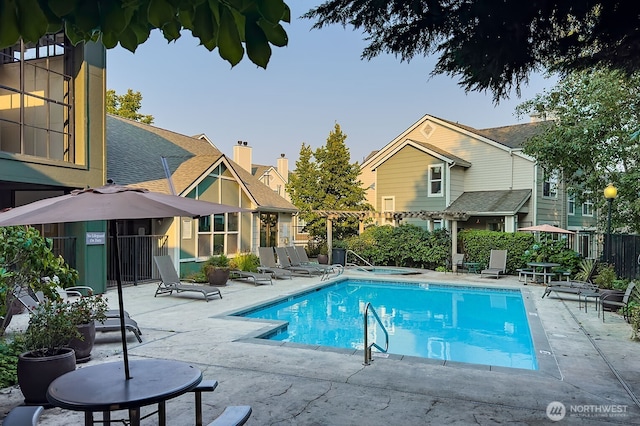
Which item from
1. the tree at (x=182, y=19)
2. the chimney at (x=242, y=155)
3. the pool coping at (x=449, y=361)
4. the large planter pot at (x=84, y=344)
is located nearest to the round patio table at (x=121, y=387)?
the tree at (x=182, y=19)

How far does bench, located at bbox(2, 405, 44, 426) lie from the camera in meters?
2.77

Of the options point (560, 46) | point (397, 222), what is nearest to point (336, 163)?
point (397, 222)

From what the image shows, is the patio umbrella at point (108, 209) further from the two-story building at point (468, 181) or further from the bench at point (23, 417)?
the two-story building at point (468, 181)

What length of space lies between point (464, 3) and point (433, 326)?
8568mm

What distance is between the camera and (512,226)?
19.5 m

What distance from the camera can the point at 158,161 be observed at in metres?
17.6

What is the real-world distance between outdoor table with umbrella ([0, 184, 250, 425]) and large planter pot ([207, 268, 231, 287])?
1004 cm

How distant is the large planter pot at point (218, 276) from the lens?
551 inches

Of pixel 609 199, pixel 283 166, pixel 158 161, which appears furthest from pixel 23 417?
pixel 283 166

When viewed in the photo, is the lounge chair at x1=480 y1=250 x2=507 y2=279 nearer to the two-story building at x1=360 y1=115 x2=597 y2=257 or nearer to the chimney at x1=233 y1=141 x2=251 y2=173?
the two-story building at x1=360 y1=115 x2=597 y2=257

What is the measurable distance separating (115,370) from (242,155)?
1145 inches

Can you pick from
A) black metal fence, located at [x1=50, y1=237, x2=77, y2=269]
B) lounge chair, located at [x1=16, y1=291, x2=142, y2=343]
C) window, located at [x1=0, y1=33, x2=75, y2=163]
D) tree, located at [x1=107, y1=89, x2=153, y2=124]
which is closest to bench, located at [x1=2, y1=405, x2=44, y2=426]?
lounge chair, located at [x1=16, y1=291, x2=142, y2=343]

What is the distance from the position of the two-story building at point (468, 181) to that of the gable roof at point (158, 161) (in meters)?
5.83

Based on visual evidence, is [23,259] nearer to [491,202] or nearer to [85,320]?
[85,320]
